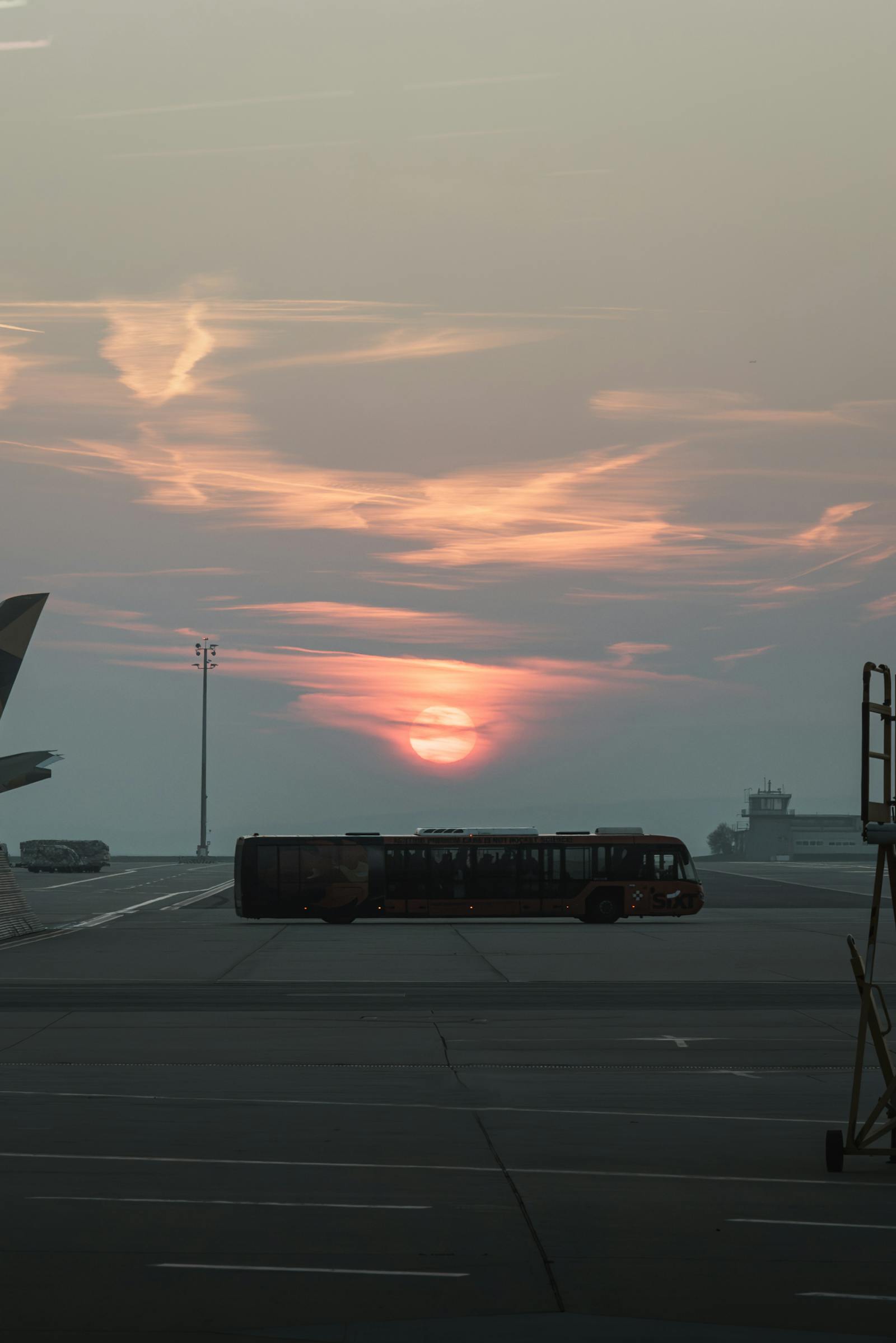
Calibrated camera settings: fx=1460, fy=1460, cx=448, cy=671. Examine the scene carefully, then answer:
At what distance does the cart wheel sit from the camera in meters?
12.4

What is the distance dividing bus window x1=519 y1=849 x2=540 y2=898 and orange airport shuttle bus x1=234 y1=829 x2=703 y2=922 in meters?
0.03

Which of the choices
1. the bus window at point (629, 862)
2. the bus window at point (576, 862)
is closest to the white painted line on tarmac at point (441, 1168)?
the bus window at point (576, 862)

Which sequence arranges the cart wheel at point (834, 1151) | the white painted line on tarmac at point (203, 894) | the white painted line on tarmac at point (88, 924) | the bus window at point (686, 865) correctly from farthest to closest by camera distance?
the white painted line on tarmac at point (203, 894) < the bus window at point (686, 865) < the white painted line on tarmac at point (88, 924) < the cart wheel at point (834, 1151)

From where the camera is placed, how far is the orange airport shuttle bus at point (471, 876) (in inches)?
2119

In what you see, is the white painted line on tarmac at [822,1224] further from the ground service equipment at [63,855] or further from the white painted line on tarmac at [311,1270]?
the ground service equipment at [63,855]

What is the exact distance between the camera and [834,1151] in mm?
12430

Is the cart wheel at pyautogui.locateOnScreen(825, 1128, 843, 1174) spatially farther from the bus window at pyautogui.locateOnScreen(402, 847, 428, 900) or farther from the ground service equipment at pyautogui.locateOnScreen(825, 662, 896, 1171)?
the bus window at pyautogui.locateOnScreen(402, 847, 428, 900)

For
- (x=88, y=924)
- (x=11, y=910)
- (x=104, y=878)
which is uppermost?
(x=11, y=910)

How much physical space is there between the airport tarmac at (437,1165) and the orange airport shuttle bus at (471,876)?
74.9ft

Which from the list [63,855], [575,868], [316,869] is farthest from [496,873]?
[63,855]

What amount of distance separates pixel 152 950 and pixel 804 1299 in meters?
33.4

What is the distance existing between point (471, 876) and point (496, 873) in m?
0.94

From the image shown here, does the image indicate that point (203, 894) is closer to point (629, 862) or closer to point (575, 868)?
point (575, 868)

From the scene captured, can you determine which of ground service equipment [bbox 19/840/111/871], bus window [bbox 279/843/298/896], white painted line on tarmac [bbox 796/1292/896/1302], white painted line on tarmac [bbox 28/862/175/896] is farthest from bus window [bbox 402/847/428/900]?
ground service equipment [bbox 19/840/111/871]
